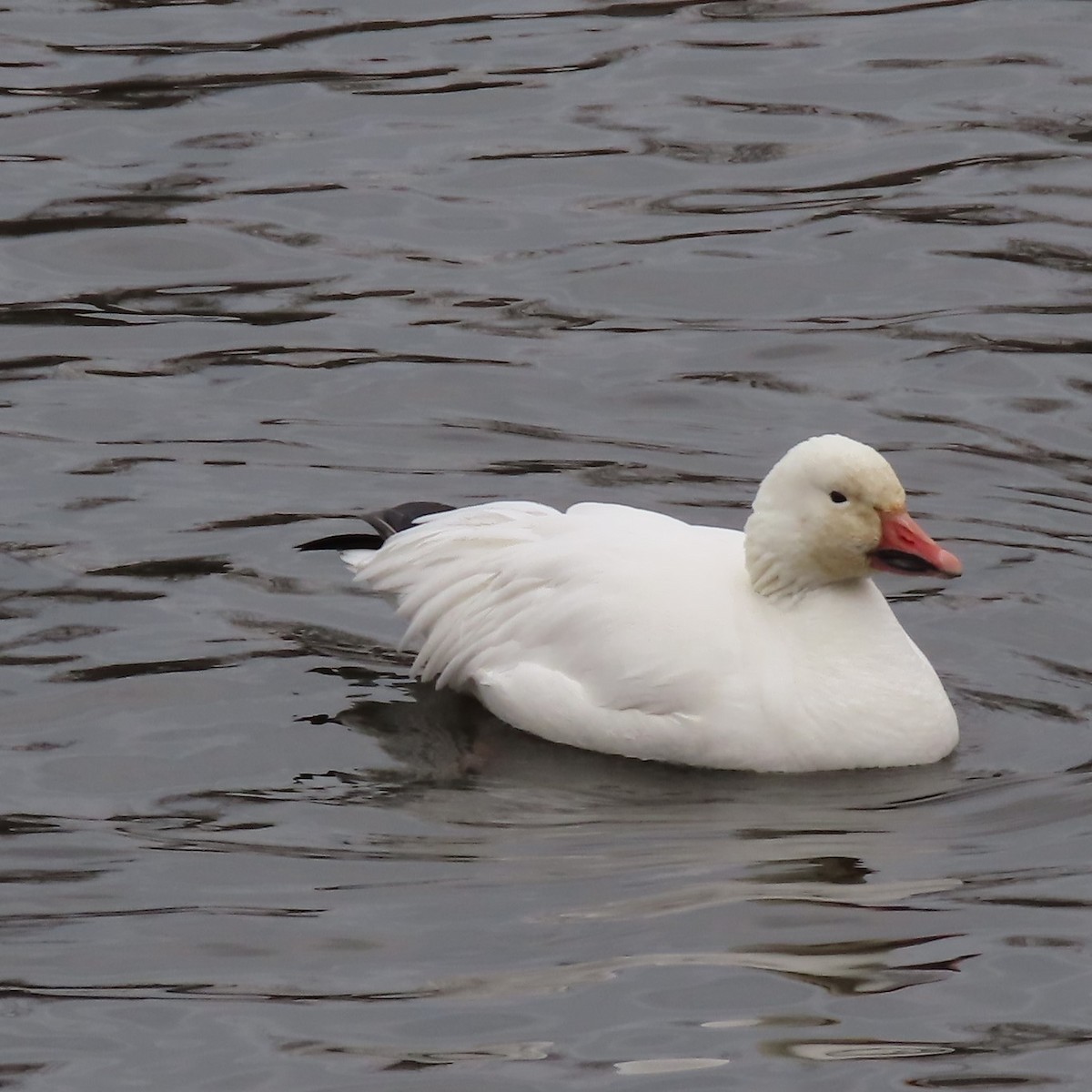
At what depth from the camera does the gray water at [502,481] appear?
710 centimetres

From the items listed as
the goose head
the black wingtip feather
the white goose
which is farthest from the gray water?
the goose head

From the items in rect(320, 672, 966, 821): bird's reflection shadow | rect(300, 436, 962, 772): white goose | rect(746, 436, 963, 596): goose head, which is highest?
rect(746, 436, 963, 596): goose head

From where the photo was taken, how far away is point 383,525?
10008 millimetres

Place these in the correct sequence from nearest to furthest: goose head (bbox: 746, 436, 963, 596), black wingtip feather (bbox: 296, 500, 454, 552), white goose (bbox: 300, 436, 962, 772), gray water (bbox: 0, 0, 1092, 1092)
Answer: gray water (bbox: 0, 0, 1092, 1092), white goose (bbox: 300, 436, 962, 772), goose head (bbox: 746, 436, 963, 596), black wingtip feather (bbox: 296, 500, 454, 552)

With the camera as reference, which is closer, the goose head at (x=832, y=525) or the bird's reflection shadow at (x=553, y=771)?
the bird's reflection shadow at (x=553, y=771)

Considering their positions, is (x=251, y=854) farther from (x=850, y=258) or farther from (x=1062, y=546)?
(x=850, y=258)

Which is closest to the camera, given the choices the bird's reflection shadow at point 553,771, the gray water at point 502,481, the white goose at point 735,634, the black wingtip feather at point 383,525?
the gray water at point 502,481

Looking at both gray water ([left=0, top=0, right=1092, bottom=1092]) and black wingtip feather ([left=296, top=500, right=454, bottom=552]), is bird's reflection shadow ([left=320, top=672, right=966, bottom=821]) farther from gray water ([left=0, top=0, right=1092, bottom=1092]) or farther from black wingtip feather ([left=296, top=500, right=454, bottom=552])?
black wingtip feather ([left=296, top=500, right=454, bottom=552])

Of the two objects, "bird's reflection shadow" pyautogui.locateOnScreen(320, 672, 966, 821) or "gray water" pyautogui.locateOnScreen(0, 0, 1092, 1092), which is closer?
"gray water" pyautogui.locateOnScreen(0, 0, 1092, 1092)

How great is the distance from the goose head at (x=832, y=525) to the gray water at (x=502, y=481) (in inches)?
29.3

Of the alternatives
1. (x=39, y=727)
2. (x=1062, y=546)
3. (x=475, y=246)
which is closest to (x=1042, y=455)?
(x=1062, y=546)

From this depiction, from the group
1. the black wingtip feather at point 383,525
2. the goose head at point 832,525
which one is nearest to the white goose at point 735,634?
the goose head at point 832,525

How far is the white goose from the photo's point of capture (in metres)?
8.75

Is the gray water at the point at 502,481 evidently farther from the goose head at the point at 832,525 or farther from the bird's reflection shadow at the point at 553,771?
the goose head at the point at 832,525
